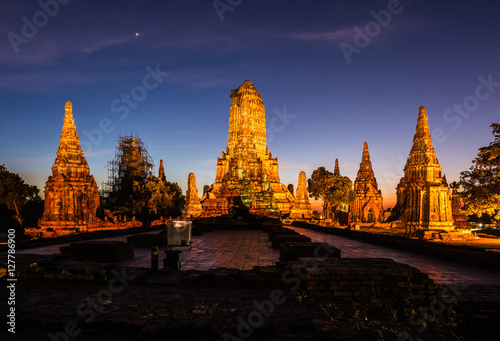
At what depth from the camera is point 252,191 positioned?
4962 centimetres

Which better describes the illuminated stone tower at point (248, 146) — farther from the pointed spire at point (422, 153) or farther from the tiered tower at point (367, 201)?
the pointed spire at point (422, 153)

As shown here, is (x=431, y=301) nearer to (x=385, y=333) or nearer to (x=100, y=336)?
(x=385, y=333)

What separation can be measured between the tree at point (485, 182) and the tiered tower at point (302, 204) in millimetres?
21226

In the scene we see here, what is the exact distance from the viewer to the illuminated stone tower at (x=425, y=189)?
2658 centimetres

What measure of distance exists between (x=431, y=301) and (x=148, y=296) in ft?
15.6

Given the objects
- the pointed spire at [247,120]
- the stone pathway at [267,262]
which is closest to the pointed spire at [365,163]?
the pointed spire at [247,120]

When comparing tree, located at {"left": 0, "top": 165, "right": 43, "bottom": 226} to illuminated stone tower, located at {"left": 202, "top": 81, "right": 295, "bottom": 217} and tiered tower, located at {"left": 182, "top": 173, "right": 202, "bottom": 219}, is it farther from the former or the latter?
illuminated stone tower, located at {"left": 202, "top": 81, "right": 295, "bottom": 217}

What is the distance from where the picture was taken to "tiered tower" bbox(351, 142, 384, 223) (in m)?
51.5

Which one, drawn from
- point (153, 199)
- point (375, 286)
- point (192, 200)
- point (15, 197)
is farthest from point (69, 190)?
point (375, 286)

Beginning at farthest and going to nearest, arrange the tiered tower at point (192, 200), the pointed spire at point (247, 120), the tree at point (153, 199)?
the pointed spire at point (247, 120) → the tree at point (153, 199) → the tiered tower at point (192, 200)

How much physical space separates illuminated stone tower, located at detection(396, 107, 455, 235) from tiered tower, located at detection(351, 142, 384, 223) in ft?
77.6

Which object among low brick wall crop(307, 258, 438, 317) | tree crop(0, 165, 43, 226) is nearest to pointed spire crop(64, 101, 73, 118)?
tree crop(0, 165, 43, 226)

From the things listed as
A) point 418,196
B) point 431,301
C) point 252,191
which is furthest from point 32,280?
point 252,191

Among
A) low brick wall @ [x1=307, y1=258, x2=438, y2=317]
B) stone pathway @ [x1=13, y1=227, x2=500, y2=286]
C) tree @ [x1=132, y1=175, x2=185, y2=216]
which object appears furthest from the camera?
tree @ [x1=132, y1=175, x2=185, y2=216]
